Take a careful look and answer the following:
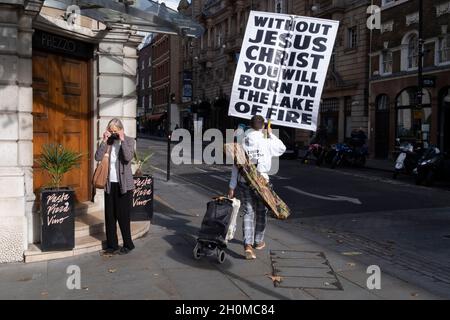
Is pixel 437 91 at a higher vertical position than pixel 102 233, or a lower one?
higher

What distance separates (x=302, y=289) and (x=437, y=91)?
2079 centimetres

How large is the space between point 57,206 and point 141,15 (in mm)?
3056

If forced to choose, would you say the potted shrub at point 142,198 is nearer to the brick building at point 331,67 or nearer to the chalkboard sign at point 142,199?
the chalkboard sign at point 142,199

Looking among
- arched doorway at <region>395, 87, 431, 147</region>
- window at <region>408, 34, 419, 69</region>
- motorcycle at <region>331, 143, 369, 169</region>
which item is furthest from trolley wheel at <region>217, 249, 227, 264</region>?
window at <region>408, 34, 419, 69</region>

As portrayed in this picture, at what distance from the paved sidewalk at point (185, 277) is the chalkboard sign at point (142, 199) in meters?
0.58

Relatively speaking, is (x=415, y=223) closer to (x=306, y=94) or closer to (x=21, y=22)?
(x=306, y=94)

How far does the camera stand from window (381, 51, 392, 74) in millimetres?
28359

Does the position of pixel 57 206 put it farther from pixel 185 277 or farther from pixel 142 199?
→ pixel 142 199

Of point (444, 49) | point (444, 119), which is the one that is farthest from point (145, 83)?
point (444, 119)

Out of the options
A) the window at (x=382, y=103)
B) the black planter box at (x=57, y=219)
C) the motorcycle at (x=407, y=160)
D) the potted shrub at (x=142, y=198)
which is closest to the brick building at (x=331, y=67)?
the window at (x=382, y=103)

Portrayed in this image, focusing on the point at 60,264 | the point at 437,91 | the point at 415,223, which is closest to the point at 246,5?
the point at 437,91

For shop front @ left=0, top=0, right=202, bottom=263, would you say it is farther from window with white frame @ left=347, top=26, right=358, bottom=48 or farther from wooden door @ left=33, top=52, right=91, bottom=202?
window with white frame @ left=347, top=26, right=358, bottom=48
